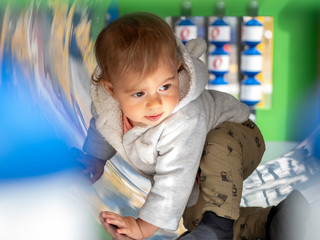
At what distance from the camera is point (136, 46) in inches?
38.7

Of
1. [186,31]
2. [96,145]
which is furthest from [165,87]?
[186,31]

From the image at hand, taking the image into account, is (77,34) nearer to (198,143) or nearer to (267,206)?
(198,143)

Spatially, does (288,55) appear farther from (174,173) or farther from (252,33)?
(174,173)

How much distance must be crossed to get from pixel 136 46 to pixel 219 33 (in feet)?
3.48

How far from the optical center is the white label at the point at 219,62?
2037mm

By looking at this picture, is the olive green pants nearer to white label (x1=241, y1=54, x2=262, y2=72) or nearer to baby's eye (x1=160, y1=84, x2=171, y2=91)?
baby's eye (x1=160, y1=84, x2=171, y2=91)

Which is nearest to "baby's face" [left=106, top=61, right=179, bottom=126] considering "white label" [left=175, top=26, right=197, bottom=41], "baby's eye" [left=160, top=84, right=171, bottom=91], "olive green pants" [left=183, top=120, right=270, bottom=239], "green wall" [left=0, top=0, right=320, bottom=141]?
"baby's eye" [left=160, top=84, right=171, bottom=91]

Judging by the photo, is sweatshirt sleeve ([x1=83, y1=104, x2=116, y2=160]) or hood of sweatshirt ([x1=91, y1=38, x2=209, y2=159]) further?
sweatshirt sleeve ([x1=83, y1=104, x2=116, y2=160])

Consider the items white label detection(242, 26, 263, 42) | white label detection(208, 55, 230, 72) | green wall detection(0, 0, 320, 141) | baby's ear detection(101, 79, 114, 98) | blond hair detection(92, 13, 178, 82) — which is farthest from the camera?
white label detection(208, 55, 230, 72)

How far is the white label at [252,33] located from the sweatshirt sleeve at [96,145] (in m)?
0.87

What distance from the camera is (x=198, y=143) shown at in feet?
3.48

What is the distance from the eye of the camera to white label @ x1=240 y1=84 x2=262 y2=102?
1.98 meters

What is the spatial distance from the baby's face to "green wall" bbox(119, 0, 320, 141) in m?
0.81

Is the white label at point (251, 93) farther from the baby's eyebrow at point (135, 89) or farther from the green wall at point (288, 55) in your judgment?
the baby's eyebrow at point (135, 89)
